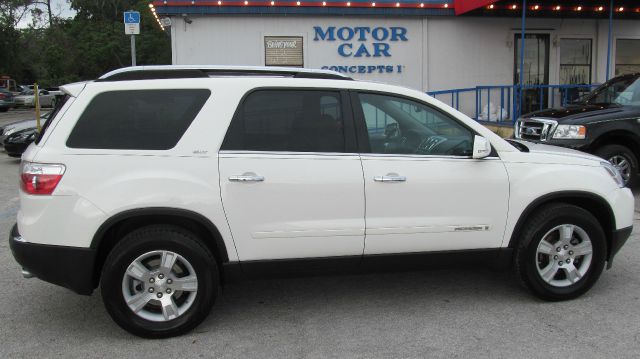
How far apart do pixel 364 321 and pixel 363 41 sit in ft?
35.5

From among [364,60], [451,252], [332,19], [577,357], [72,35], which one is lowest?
[577,357]

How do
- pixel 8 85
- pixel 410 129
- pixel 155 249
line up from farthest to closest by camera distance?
pixel 8 85
pixel 410 129
pixel 155 249

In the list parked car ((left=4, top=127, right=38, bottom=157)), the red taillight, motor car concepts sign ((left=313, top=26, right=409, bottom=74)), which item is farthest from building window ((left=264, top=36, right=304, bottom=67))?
the red taillight

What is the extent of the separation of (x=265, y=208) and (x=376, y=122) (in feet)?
3.50

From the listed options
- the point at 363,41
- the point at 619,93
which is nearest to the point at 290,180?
the point at 619,93

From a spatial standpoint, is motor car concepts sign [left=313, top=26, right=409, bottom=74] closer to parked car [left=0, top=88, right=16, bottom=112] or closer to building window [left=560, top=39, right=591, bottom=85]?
building window [left=560, top=39, right=591, bottom=85]

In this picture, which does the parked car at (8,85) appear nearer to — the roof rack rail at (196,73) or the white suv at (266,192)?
the roof rack rail at (196,73)

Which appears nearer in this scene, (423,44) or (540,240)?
(540,240)

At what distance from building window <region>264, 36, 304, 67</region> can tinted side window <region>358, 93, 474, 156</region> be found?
9875mm

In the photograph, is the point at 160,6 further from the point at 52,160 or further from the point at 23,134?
the point at 52,160

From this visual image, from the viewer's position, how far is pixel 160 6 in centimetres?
1280

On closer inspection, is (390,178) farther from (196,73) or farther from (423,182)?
(196,73)

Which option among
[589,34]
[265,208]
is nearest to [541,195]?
[265,208]

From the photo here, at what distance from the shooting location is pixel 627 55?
15430 millimetres
